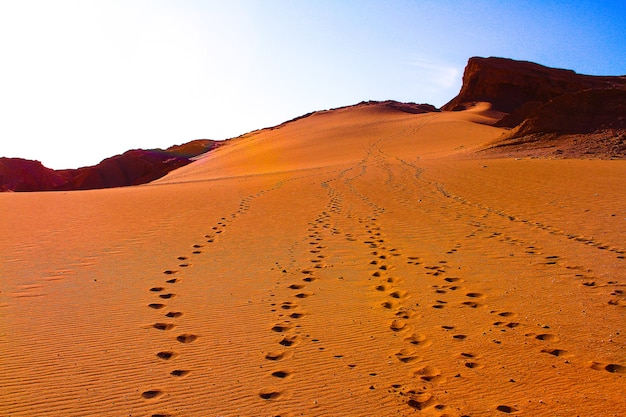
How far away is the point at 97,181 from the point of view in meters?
55.8

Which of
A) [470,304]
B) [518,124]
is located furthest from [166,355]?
[518,124]

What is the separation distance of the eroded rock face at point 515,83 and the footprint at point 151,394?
159 ft

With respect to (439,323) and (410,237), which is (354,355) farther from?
(410,237)

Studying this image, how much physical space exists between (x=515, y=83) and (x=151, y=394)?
170 ft

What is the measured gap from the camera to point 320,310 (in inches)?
203

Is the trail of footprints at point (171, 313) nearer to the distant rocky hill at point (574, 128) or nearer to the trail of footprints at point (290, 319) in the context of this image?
the trail of footprints at point (290, 319)

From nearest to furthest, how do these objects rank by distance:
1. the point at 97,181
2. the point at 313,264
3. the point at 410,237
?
the point at 313,264, the point at 410,237, the point at 97,181

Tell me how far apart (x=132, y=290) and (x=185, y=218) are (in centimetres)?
542

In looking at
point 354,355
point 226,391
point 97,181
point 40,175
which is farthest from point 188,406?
point 40,175

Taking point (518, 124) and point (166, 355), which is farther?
point (518, 124)

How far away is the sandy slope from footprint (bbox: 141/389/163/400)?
1cm

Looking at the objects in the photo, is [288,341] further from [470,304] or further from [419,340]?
[470,304]

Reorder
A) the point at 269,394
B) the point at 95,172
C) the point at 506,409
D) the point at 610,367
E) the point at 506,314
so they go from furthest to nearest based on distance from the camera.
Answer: the point at 95,172
the point at 506,314
the point at 610,367
the point at 269,394
the point at 506,409

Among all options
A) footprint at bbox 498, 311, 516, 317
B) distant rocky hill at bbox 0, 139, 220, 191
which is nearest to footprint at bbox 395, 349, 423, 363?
footprint at bbox 498, 311, 516, 317
